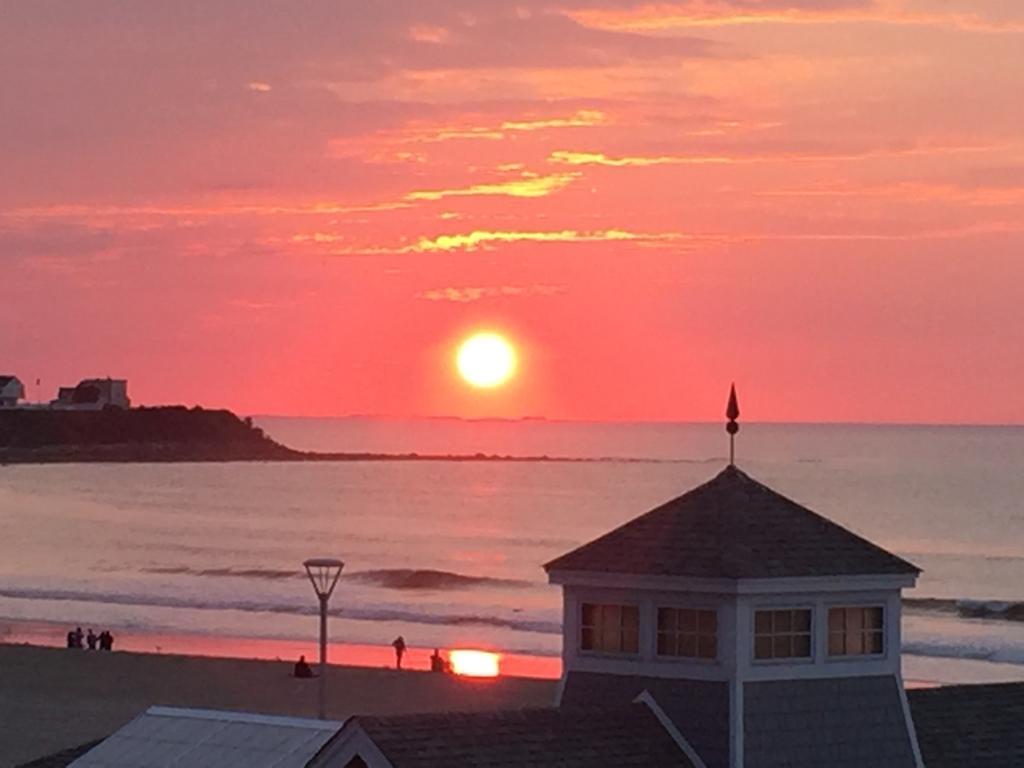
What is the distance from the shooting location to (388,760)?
17016 mm

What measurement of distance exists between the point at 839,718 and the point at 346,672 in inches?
1648

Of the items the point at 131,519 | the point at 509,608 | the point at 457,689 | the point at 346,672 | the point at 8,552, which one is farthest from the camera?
the point at 131,519

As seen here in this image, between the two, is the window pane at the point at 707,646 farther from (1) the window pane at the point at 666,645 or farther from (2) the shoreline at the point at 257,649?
(2) the shoreline at the point at 257,649

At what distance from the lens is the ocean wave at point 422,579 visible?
→ 108m

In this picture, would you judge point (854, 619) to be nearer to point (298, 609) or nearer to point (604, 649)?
point (604, 649)

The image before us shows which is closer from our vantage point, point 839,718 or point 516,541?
point 839,718

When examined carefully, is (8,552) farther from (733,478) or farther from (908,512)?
(733,478)

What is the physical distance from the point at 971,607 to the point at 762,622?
7585cm

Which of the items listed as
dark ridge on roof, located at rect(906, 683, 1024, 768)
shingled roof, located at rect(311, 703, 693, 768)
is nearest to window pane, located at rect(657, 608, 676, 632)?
shingled roof, located at rect(311, 703, 693, 768)

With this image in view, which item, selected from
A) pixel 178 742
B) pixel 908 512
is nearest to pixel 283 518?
pixel 908 512

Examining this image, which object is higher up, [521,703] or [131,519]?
[131,519]

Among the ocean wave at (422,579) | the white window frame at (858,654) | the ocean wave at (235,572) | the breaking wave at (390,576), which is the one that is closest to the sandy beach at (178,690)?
the white window frame at (858,654)

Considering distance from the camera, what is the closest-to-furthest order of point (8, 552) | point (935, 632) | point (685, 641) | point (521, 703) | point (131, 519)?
point (685, 641) < point (521, 703) < point (935, 632) < point (8, 552) < point (131, 519)

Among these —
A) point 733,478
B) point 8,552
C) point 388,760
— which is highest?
point 8,552
